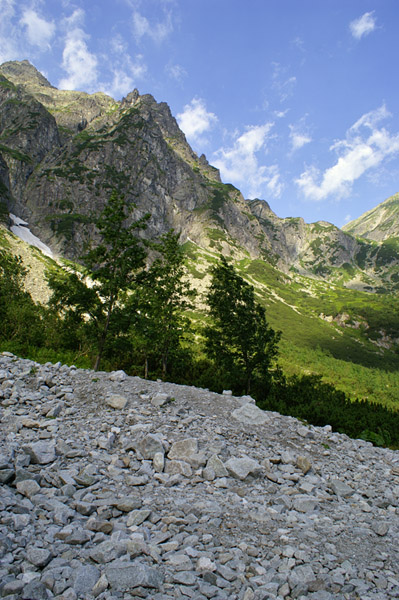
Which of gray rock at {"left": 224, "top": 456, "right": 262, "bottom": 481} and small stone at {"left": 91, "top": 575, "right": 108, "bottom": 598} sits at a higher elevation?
small stone at {"left": 91, "top": 575, "right": 108, "bottom": 598}

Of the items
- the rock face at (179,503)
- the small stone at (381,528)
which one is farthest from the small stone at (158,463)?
the small stone at (381,528)

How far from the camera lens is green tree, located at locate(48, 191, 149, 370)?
54.7 ft

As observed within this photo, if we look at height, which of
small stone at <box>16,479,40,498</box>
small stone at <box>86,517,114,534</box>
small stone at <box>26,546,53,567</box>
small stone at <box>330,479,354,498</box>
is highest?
small stone at <box>26,546,53,567</box>

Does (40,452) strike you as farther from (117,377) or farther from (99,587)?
(117,377)

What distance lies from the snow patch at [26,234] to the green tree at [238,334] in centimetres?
14044

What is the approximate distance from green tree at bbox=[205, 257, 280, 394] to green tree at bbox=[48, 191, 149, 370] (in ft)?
18.2

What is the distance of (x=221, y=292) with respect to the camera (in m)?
19.9

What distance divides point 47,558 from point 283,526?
13.2 feet

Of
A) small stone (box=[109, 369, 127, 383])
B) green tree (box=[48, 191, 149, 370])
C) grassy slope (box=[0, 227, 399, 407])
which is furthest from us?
grassy slope (box=[0, 227, 399, 407])

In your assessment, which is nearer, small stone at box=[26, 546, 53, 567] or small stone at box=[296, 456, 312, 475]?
small stone at box=[26, 546, 53, 567]

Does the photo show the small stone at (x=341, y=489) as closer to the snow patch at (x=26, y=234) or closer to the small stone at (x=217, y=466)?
the small stone at (x=217, y=466)

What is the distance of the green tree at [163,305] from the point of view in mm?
18172

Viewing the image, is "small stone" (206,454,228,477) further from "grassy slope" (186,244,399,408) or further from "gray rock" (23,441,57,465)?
"grassy slope" (186,244,399,408)

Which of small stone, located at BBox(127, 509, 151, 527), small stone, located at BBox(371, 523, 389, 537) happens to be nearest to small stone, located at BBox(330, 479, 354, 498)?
small stone, located at BBox(371, 523, 389, 537)
